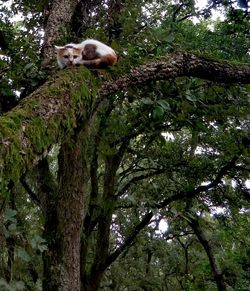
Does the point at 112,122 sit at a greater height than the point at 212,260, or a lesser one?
greater

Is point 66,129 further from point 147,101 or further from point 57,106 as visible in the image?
point 147,101

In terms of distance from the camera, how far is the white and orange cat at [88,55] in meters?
2.89

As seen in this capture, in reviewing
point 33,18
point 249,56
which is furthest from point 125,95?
point 249,56

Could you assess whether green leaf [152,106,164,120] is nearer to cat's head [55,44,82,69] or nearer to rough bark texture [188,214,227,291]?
cat's head [55,44,82,69]

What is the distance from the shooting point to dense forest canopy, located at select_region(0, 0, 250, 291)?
205 cm

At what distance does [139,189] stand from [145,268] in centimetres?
751

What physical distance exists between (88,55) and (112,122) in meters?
2.62

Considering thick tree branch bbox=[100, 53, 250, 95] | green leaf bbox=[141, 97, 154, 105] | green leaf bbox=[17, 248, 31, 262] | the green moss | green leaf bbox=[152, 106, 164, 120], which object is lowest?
green leaf bbox=[17, 248, 31, 262]

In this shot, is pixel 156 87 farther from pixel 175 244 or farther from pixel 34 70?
pixel 175 244

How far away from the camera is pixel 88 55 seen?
311 centimetres

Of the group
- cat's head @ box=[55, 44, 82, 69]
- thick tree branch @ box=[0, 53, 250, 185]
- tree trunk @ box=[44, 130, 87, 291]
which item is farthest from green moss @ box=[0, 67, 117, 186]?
tree trunk @ box=[44, 130, 87, 291]

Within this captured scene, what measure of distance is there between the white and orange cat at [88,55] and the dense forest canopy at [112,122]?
10 cm

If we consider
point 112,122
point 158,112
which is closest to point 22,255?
point 158,112

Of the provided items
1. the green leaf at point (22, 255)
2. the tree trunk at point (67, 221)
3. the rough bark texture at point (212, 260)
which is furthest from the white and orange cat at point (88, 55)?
the rough bark texture at point (212, 260)
